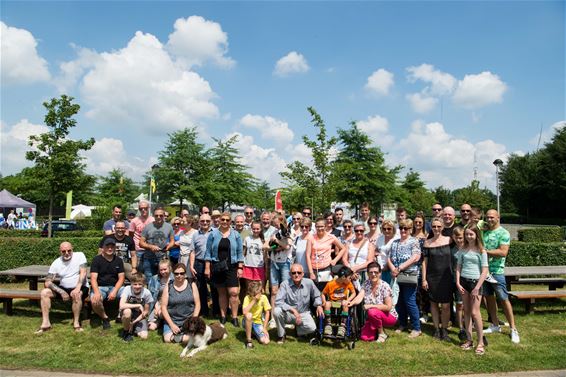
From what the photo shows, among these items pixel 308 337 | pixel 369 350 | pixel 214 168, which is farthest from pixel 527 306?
pixel 214 168

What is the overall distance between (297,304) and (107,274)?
328 cm

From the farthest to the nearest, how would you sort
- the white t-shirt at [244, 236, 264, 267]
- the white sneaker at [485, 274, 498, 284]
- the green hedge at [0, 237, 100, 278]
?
the green hedge at [0, 237, 100, 278], the white t-shirt at [244, 236, 264, 267], the white sneaker at [485, 274, 498, 284]

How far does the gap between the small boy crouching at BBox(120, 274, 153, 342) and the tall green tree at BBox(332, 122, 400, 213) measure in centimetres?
2044

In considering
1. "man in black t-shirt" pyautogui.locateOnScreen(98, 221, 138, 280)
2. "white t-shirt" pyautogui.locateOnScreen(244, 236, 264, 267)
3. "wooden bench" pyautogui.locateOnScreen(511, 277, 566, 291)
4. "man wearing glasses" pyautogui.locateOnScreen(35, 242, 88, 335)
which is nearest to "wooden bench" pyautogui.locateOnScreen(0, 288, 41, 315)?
"man wearing glasses" pyautogui.locateOnScreen(35, 242, 88, 335)

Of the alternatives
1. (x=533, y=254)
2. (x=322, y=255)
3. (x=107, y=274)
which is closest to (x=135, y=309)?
(x=107, y=274)

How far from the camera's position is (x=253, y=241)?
6734 millimetres

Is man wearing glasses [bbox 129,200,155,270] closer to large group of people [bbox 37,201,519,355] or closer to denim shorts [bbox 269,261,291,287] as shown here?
large group of people [bbox 37,201,519,355]

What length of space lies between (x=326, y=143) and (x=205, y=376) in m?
13.0

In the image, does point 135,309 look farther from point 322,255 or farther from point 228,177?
point 228,177

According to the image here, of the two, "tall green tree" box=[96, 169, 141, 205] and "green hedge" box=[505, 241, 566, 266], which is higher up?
"tall green tree" box=[96, 169, 141, 205]

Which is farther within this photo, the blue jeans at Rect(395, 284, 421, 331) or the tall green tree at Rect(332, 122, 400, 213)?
the tall green tree at Rect(332, 122, 400, 213)

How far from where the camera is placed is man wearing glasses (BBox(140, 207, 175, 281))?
23.0 feet

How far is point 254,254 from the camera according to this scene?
6707mm

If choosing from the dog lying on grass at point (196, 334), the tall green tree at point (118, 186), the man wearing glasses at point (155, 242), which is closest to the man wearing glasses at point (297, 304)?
the dog lying on grass at point (196, 334)
